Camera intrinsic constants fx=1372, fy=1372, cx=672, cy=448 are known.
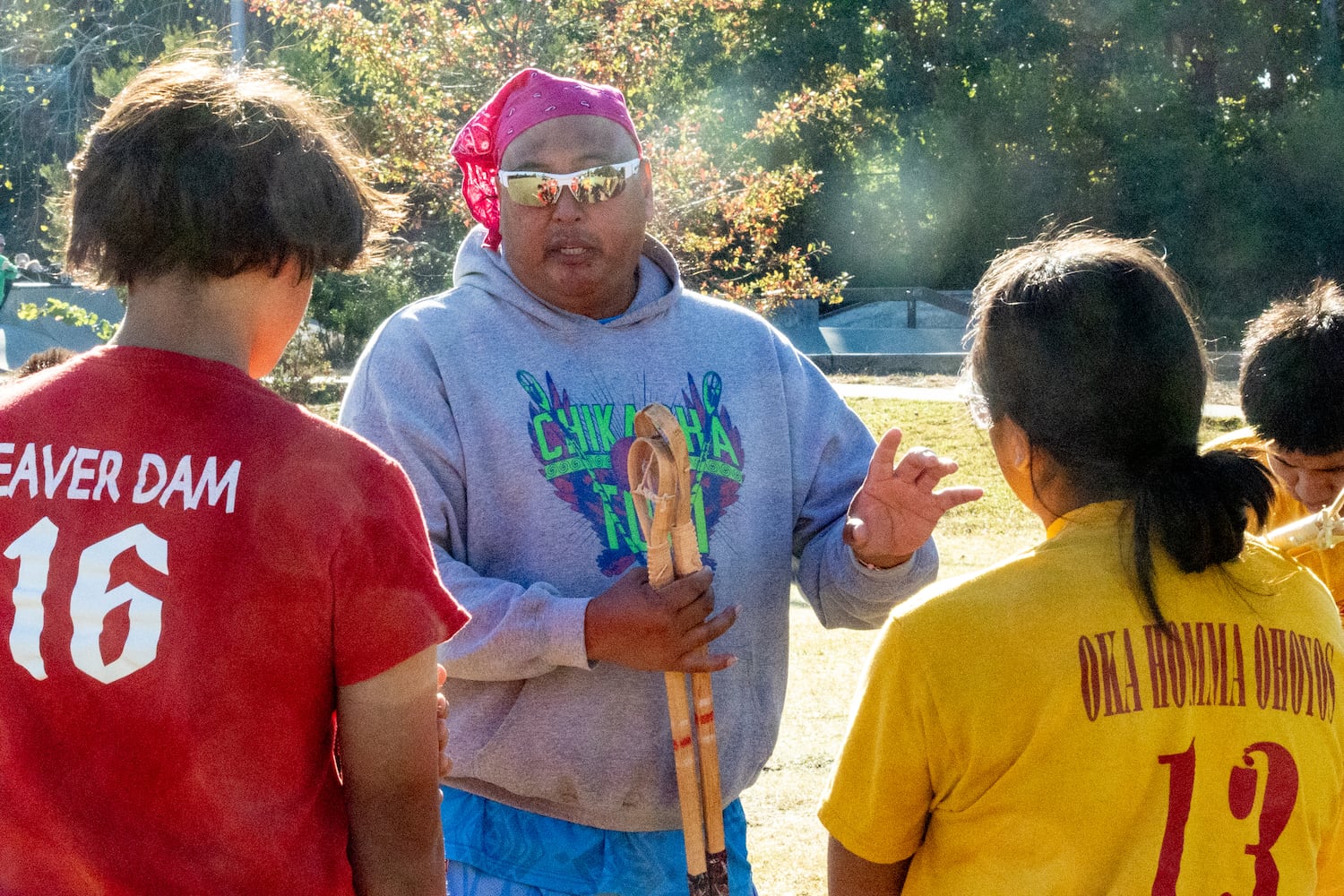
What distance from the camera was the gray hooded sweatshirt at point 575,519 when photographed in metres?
2.51

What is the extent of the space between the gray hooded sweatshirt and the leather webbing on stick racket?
0.13 meters

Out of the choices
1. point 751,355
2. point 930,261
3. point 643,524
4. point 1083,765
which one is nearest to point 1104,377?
point 1083,765

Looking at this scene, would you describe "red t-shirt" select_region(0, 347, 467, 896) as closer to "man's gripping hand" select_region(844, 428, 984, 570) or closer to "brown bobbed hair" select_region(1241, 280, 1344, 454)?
"man's gripping hand" select_region(844, 428, 984, 570)

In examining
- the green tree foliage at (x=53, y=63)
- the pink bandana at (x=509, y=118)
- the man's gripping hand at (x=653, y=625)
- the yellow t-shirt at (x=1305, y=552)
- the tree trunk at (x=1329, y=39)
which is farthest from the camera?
the green tree foliage at (x=53, y=63)

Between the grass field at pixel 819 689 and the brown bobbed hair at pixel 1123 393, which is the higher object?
the brown bobbed hair at pixel 1123 393

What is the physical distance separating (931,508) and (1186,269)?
75.0 feet

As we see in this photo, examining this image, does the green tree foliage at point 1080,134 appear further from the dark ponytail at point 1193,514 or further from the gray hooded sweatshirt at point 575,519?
the dark ponytail at point 1193,514

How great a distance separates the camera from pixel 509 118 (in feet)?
9.30

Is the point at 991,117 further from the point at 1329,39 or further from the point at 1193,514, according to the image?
the point at 1193,514

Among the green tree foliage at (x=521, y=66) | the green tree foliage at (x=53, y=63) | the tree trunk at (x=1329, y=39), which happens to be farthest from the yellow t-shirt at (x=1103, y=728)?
the green tree foliage at (x=53, y=63)

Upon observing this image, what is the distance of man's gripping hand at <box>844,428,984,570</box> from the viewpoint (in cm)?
244

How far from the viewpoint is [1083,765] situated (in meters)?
1.79

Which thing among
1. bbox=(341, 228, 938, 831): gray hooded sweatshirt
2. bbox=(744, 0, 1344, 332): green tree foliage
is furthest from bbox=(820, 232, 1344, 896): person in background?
bbox=(744, 0, 1344, 332): green tree foliage

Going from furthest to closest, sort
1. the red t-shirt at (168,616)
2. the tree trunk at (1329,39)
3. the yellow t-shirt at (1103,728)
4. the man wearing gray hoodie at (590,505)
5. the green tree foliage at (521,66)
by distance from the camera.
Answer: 1. the tree trunk at (1329,39)
2. the green tree foliage at (521,66)
3. the man wearing gray hoodie at (590,505)
4. the yellow t-shirt at (1103,728)
5. the red t-shirt at (168,616)
